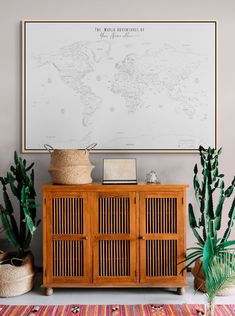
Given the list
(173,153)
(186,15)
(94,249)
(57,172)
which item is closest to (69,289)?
(94,249)

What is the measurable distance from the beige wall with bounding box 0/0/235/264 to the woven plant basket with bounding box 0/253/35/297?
36.4 inches

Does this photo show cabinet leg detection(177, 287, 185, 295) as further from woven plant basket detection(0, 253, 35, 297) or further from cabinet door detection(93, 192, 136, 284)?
woven plant basket detection(0, 253, 35, 297)

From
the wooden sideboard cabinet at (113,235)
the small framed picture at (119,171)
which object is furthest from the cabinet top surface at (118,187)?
the small framed picture at (119,171)

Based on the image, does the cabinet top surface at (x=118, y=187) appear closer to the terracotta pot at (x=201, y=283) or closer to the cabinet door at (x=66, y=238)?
the cabinet door at (x=66, y=238)

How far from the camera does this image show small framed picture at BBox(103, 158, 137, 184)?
10.5ft

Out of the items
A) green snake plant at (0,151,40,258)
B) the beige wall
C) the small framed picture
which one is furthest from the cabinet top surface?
the beige wall

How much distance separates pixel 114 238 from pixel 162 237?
399mm

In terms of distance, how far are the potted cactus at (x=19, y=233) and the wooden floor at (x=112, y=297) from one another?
0.38ft

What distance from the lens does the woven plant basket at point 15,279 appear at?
3.02m

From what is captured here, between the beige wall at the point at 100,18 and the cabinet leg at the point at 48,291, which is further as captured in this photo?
the beige wall at the point at 100,18

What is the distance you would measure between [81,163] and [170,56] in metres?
1.37

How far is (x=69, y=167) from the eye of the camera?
10.1 ft

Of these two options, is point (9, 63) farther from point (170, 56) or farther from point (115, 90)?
point (170, 56)

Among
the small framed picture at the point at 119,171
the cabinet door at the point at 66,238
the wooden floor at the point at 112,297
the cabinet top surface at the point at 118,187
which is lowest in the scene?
the wooden floor at the point at 112,297
